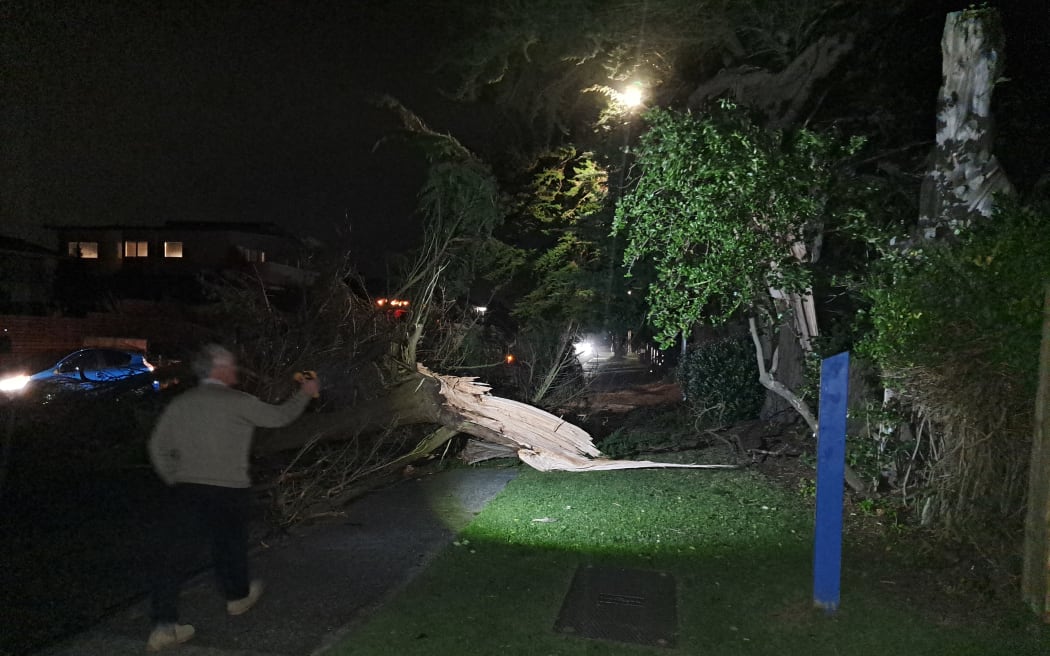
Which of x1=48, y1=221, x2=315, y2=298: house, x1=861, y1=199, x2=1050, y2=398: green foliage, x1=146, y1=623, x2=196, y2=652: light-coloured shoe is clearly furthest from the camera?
x1=48, y1=221, x2=315, y2=298: house

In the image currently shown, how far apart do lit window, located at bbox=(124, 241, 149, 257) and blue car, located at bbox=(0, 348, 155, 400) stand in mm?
28441

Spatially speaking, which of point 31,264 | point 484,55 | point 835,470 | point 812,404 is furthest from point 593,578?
point 31,264

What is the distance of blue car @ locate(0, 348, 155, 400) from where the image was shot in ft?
47.2

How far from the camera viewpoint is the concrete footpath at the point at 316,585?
14.9ft

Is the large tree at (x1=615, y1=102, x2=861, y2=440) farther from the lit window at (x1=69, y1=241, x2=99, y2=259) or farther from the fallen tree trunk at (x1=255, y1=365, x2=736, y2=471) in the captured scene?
the lit window at (x1=69, y1=241, x2=99, y2=259)

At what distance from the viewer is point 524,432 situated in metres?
9.79

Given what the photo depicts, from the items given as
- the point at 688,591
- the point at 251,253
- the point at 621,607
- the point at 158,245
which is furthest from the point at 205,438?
the point at 158,245

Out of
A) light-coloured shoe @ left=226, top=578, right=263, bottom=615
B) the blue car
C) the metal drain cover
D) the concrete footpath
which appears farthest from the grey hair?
the blue car

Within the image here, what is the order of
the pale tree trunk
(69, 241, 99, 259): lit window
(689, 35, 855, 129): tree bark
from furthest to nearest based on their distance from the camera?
1. (69, 241, 99, 259): lit window
2. (689, 35, 855, 129): tree bark
3. the pale tree trunk

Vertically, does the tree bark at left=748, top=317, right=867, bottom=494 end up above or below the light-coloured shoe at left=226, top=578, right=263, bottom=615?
above

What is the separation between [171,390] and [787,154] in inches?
348

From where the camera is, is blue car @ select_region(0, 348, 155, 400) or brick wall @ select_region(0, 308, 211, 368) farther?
brick wall @ select_region(0, 308, 211, 368)

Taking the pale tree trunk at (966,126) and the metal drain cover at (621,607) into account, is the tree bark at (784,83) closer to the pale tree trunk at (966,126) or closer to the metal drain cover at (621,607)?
the pale tree trunk at (966,126)

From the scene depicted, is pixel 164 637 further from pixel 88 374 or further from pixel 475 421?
pixel 88 374
